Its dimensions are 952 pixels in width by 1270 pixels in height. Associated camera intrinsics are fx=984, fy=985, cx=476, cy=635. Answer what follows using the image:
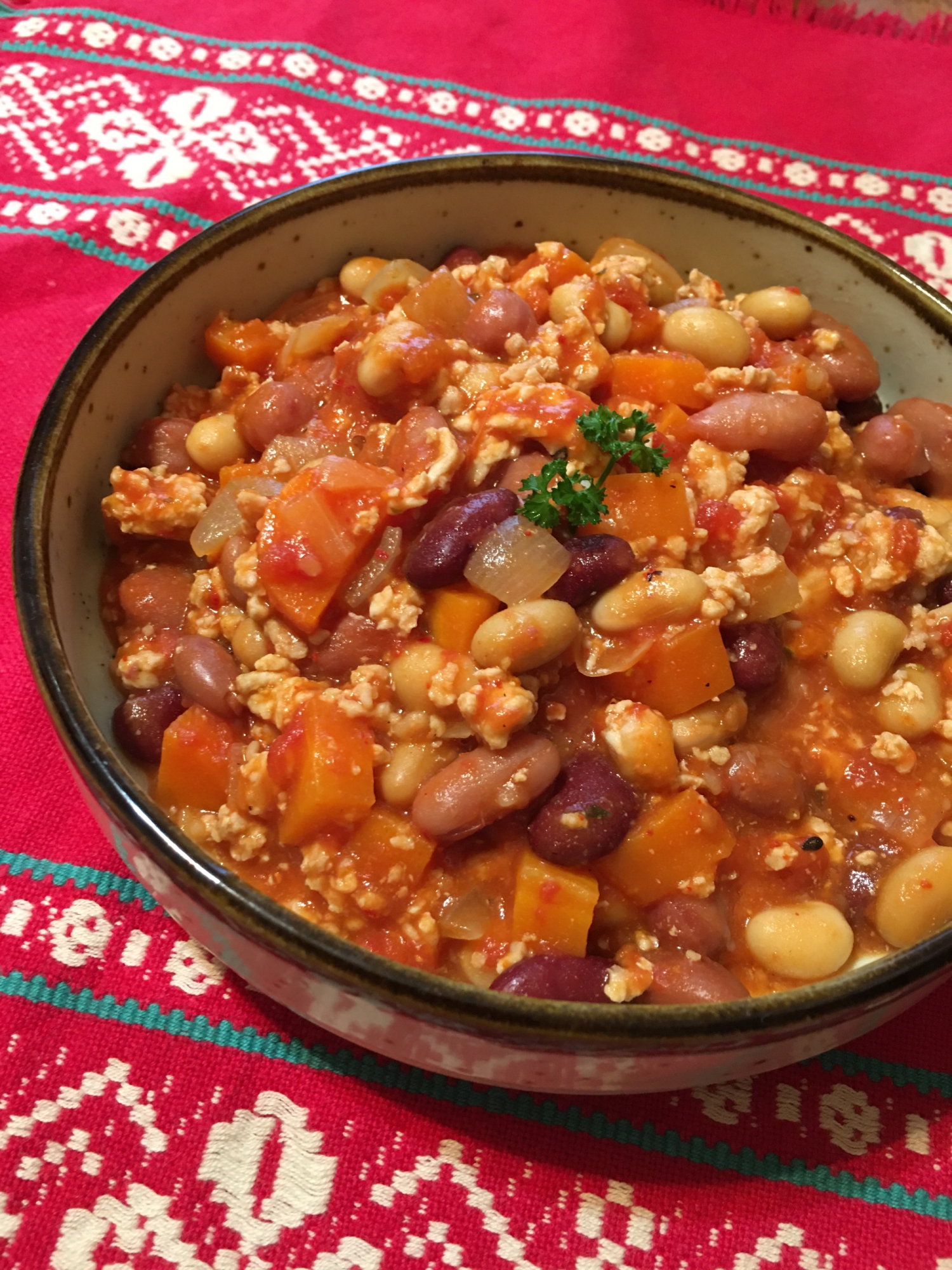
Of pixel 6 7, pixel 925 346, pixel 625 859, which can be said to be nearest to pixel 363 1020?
pixel 625 859

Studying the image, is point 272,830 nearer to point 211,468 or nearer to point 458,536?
point 458,536

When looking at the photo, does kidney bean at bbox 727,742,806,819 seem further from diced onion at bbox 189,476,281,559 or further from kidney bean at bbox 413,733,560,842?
diced onion at bbox 189,476,281,559

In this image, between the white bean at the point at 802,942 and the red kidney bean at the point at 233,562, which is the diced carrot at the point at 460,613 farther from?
the white bean at the point at 802,942

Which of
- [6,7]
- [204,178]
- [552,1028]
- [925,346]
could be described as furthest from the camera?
[6,7]

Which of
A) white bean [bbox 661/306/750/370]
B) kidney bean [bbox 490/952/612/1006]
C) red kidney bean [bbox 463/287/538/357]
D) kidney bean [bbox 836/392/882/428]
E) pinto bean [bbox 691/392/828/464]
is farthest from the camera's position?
kidney bean [bbox 836/392/882/428]

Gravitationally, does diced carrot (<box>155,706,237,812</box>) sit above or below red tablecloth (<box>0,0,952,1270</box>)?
above

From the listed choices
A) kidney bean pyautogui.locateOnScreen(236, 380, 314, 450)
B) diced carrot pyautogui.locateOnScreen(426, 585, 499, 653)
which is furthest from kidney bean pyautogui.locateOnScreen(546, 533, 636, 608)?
kidney bean pyautogui.locateOnScreen(236, 380, 314, 450)
